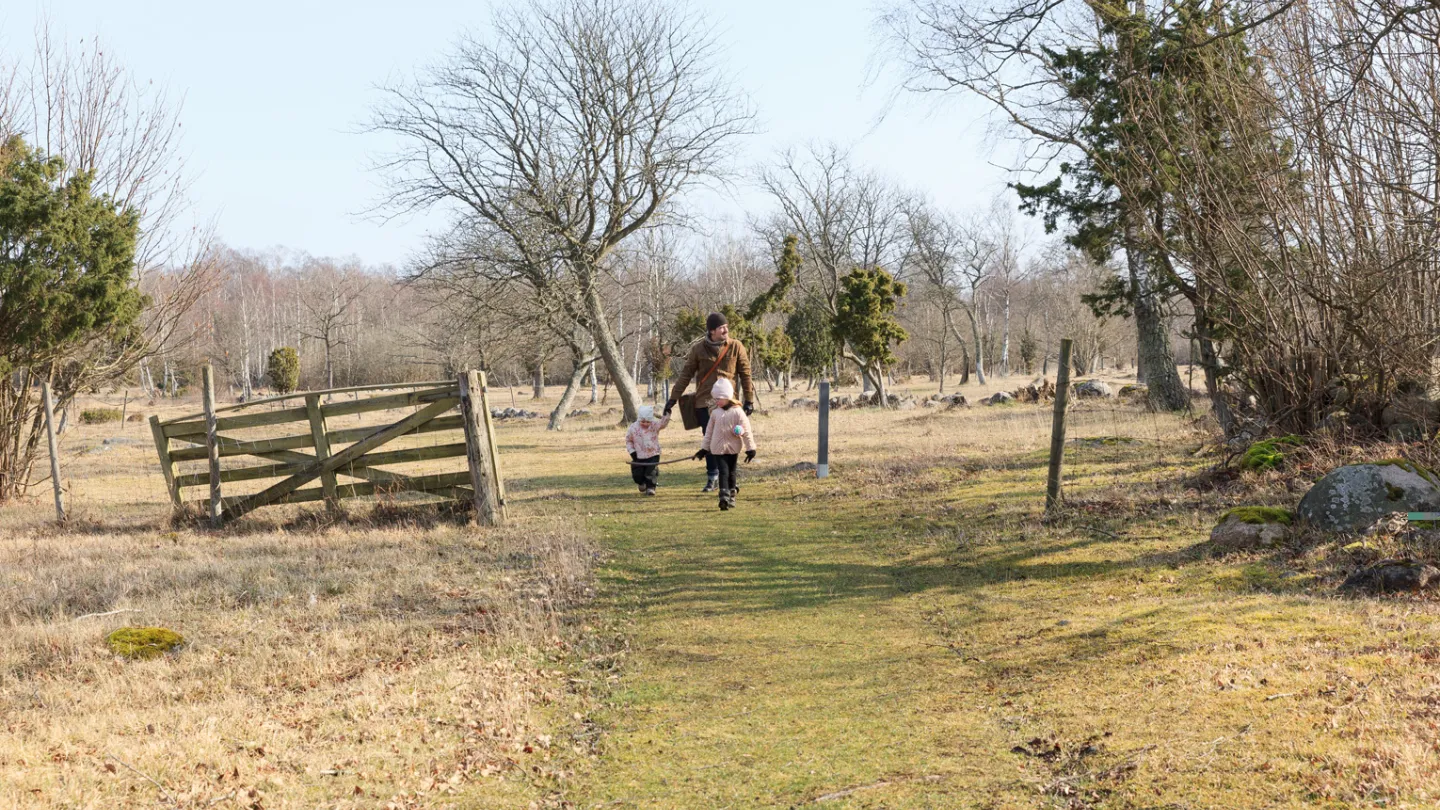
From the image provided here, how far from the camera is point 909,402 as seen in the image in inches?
1489

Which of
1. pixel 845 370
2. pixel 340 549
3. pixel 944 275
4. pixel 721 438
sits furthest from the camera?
pixel 845 370

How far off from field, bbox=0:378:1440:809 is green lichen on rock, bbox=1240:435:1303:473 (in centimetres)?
49

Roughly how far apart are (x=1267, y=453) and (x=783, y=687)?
7.44m

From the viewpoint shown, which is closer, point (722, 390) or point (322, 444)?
point (322, 444)

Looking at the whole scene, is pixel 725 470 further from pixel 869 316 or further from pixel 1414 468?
pixel 869 316

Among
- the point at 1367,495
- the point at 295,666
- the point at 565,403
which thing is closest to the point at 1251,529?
the point at 1367,495

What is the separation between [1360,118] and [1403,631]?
592 cm

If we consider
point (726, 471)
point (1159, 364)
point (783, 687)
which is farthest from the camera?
point (1159, 364)

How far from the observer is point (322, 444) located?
11562 millimetres

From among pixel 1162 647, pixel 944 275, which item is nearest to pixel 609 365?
pixel 1162 647

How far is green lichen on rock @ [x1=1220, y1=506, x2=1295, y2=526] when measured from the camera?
814cm

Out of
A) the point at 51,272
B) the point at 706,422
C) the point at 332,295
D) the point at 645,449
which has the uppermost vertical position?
the point at 332,295

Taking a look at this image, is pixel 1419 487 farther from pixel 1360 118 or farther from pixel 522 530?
pixel 522 530

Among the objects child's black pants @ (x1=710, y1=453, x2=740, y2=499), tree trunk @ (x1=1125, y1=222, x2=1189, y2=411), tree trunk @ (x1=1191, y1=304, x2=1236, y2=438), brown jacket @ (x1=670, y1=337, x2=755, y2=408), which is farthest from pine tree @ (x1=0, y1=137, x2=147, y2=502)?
tree trunk @ (x1=1125, y1=222, x2=1189, y2=411)
